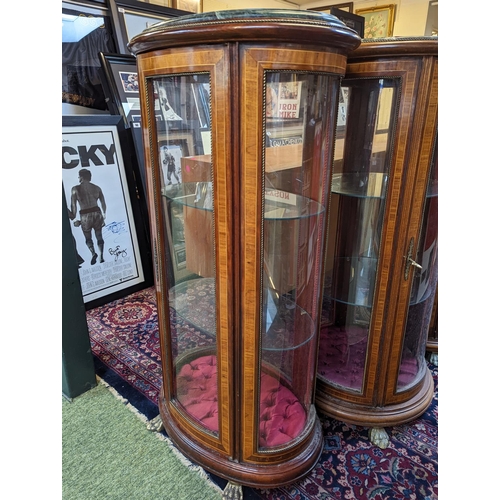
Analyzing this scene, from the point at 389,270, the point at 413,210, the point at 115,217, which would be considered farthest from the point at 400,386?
the point at 115,217

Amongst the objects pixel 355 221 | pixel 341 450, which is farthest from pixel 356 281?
pixel 341 450

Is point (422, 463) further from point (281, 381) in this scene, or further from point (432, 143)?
point (432, 143)

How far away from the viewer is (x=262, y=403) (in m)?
1.14

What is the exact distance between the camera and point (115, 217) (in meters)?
2.09

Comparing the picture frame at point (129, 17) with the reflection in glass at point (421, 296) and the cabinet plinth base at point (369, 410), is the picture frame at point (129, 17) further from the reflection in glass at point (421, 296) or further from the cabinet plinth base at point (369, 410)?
the cabinet plinth base at point (369, 410)

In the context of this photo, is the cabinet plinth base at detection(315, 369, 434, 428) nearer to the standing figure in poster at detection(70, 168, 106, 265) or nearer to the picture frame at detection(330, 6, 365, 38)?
the standing figure in poster at detection(70, 168, 106, 265)

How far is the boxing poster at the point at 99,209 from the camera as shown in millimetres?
1917

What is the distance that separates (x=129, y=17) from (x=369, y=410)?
7.64ft

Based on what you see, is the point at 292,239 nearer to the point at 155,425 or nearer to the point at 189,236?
the point at 189,236

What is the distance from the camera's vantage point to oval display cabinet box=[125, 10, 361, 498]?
750 millimetres

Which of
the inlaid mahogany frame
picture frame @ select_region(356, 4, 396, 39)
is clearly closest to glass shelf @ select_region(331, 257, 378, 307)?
the inlaid mahogany frame

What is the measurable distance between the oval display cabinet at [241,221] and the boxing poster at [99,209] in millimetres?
980

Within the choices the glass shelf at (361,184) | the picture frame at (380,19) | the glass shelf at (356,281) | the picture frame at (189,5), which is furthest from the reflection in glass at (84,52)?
the picture frame at (380,19)

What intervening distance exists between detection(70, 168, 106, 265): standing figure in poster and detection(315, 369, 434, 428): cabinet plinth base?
134cm
